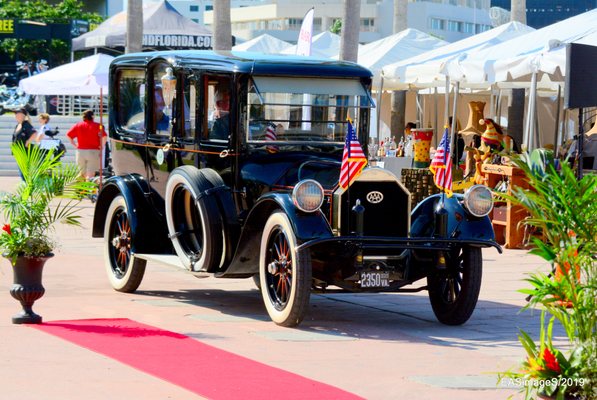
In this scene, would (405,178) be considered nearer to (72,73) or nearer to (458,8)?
(72,73)

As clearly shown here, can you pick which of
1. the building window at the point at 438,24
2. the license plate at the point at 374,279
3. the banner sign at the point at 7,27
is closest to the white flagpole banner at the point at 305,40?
the license plate at the point at 374,279

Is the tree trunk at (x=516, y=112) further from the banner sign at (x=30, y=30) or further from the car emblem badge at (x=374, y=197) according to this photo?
the banner sign at (x=30, y=30)

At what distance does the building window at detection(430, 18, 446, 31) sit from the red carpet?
4586 inches

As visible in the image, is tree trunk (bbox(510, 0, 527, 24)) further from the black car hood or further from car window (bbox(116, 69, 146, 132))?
the black car hood

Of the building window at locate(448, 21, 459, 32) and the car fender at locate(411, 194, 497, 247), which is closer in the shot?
the car fender at locate(411, 194, 497, 247)

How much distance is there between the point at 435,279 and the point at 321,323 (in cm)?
112

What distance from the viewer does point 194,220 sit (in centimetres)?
1066

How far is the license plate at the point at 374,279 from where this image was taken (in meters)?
9.36

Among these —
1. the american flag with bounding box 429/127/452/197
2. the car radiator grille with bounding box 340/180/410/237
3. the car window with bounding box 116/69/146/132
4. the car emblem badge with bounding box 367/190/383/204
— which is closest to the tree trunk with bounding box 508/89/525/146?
the car window with bounding box 116/69/146/132

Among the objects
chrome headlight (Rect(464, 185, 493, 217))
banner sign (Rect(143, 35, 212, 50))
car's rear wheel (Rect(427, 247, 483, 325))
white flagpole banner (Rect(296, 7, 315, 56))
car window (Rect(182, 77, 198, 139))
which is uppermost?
banner sign (Rect(143, 35, 212, 50))

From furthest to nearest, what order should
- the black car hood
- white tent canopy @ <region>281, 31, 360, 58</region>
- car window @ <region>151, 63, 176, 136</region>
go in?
white tent canopy @ <region>281, 31, 360, 58</region>, car window @ <region>151, 63, 176, 136</region>, the black car hood

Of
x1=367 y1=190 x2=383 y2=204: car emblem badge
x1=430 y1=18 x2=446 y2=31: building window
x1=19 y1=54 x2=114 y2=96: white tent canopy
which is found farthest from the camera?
x1=430 y1=18 x2=446 y2=31: building window

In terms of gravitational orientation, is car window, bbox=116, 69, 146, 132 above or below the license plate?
above

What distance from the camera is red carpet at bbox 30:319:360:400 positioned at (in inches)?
275
